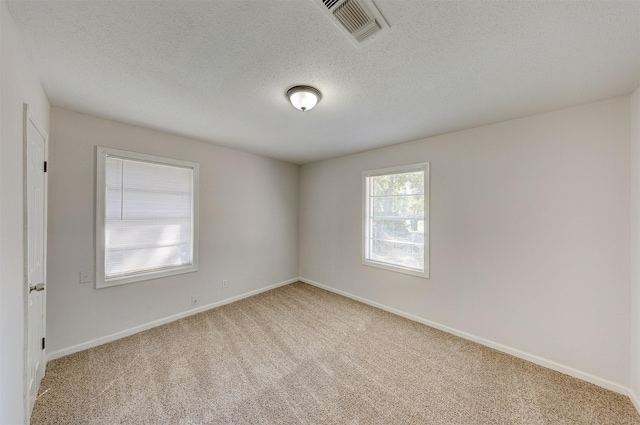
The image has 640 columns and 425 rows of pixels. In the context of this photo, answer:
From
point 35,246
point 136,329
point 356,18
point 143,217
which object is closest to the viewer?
point 356,18

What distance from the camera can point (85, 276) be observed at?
2.46 metres

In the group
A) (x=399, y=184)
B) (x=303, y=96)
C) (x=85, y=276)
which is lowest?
(x=85, y=276)

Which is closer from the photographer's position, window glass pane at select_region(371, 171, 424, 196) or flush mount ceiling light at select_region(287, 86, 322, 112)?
flush mount ceiling light at select_region(287, 86, 322, 112)

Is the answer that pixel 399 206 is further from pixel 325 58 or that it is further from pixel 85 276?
pixel 85 276

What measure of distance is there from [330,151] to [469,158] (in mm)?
1958

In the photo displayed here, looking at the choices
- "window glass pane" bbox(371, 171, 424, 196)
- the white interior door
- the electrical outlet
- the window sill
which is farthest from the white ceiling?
the window sill

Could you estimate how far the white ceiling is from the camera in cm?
120

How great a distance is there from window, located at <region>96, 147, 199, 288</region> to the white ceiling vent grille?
109 inches

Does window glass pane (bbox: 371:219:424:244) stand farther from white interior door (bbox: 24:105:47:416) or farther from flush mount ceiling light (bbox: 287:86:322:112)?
white interior door (bbox: 24:105:47:416)

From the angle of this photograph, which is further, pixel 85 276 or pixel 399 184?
pixel 399 184

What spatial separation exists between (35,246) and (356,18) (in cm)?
283

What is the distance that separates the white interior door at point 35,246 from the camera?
1.58 meters

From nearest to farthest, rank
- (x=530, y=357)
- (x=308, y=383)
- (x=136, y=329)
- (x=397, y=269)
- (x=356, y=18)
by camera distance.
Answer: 1. (x=356, y=18)
2. (x=308, y=383)
3. (x=530, y=357)
4. (x=136, y=329)
5. (x=397, y=269)

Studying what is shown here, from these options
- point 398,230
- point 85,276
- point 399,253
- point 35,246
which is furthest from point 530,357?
point 85,276
